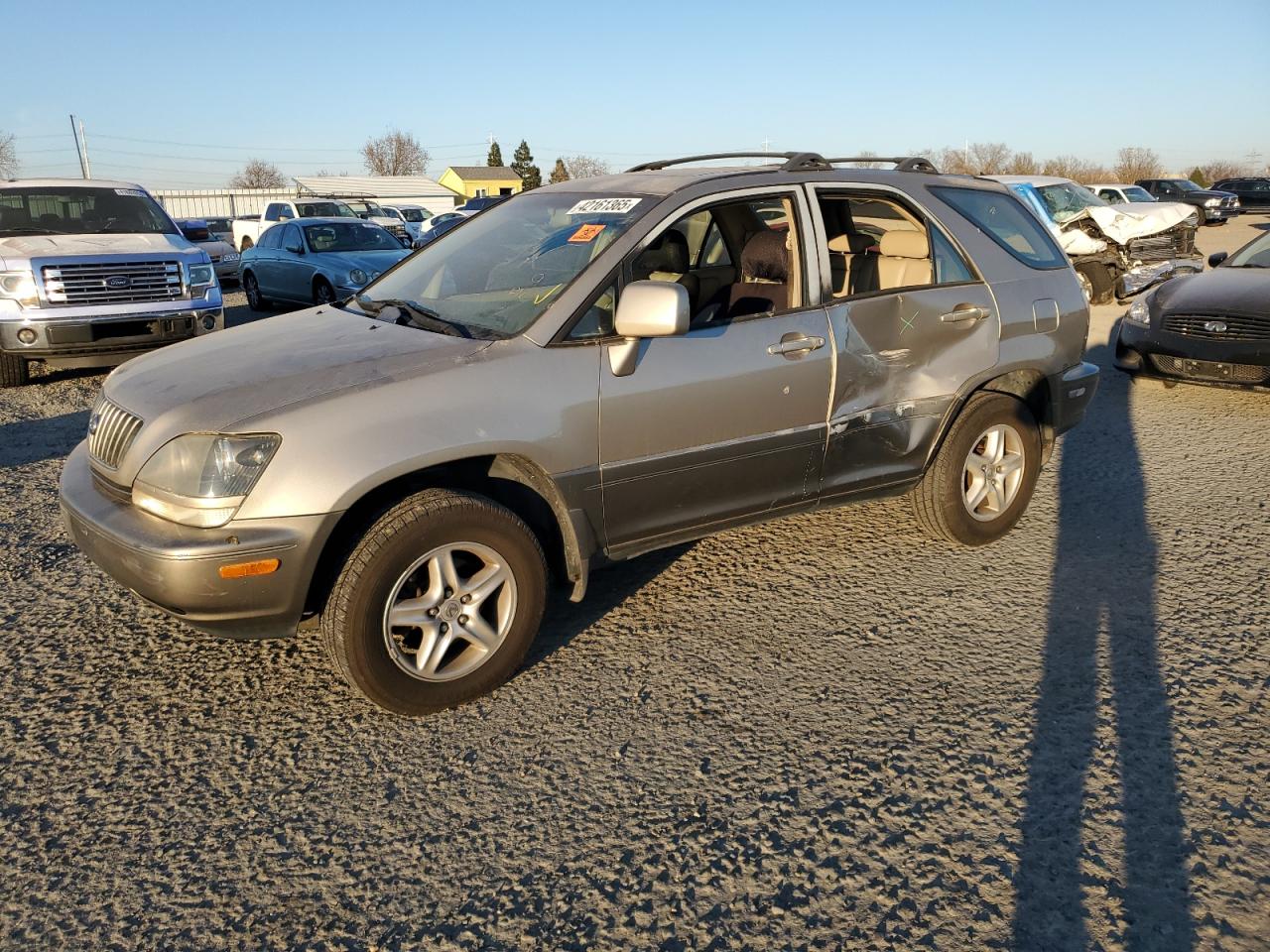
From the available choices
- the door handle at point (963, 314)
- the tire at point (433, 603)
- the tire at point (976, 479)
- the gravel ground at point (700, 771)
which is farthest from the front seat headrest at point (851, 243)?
the tire at point (433, 603)

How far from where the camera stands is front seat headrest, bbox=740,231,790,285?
14.4 feet

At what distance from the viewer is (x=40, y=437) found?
704 cm

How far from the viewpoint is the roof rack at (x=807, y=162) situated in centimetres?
438

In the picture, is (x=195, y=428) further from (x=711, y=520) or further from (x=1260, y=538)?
(x=1260, y=538)

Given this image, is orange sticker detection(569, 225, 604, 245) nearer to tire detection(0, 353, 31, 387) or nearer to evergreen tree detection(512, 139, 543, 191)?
tire detection(0, 353, 31, 387)

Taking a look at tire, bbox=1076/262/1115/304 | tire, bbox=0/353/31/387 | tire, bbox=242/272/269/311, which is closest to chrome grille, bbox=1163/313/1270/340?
tire, bbox=1076/262/1115/304

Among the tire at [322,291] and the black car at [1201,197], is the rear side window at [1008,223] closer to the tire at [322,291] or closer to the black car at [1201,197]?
the tire at [322,291]

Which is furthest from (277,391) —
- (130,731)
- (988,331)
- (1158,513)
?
(1158,513)

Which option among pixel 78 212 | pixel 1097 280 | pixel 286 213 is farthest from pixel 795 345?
pixel 286 213

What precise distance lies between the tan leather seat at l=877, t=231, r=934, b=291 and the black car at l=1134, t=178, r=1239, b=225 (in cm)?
3328

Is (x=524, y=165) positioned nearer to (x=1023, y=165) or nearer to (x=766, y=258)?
(x=1023, y=165)

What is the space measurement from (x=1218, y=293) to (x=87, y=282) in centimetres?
966

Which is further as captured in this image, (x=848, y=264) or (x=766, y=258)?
(x=848, y=264)

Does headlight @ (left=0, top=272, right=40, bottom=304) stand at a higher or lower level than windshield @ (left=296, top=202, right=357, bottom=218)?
lower
